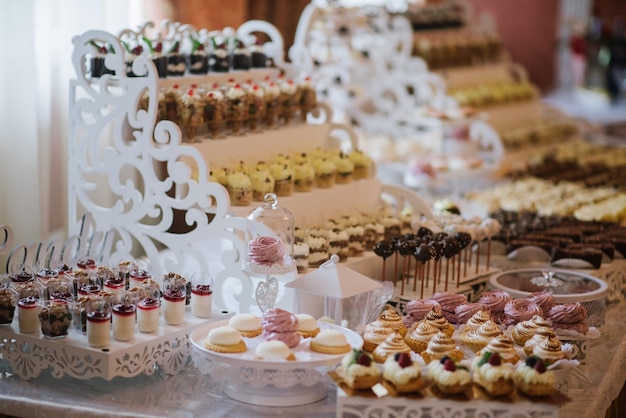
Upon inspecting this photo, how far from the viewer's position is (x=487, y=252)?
5012mm

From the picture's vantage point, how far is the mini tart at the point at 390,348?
3.48m

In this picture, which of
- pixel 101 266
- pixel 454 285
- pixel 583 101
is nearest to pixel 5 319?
pixel 101 266

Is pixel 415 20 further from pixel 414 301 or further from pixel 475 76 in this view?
pixel 414 301

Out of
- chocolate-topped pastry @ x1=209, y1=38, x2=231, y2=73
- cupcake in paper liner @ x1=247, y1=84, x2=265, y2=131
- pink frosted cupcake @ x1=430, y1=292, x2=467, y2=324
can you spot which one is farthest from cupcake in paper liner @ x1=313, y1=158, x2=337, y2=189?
pink frosted cupcake @ x1=430, y1=292, x2=467, y2=324

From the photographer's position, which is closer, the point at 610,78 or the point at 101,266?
the point at 101,266

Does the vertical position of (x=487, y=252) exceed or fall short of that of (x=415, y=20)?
it falls short

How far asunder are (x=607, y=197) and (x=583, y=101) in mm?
5944

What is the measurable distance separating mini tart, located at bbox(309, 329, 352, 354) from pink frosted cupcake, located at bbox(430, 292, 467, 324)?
0.68 meters

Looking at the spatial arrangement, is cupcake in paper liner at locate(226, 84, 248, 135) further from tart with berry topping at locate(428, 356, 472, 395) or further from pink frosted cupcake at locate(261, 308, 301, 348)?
tart with berry topping at locate(428, 356, 472, 395)

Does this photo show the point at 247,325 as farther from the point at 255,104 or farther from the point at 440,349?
the point at 255,104

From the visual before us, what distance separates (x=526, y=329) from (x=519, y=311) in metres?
0.24

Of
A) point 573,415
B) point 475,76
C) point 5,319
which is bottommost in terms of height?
point 573,415

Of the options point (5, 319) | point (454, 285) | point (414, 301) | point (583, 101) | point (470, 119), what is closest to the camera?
point (5, 319)

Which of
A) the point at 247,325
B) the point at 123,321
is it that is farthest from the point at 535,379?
the point at 123,321
